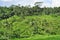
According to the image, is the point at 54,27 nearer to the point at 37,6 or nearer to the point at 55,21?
the point at 55,21

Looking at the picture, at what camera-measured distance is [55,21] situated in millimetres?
60844

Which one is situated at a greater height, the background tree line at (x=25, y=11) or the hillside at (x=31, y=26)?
the background tree line at (x=25, y=11)

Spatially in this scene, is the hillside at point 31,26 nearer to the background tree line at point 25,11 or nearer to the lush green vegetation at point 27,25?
the lush green vegetation at point 27,25

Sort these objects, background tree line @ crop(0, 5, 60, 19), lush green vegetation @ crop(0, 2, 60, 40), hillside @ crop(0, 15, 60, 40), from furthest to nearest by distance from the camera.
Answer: background tree line @ crop(0, 5, 60, 19)
hillside @ crop(0, 15, 60, 40)
lush green vegetation @ crop(0, 2, 60, 40)

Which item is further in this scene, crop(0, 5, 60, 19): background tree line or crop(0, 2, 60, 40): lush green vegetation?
crop(0, 5, 60, 19): background tree line

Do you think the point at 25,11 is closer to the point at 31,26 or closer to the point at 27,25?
the point at 27,25

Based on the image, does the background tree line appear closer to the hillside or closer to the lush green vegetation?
the lush green vegetation

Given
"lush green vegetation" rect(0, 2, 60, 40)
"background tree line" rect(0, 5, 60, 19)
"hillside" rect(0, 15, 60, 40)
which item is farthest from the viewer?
"background tree line" rect(0, 5, 60, 19)

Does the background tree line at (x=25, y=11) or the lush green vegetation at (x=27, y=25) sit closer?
the lush green vegetation at (x=27, y=25)

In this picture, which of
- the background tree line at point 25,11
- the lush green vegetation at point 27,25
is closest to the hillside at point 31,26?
the lush green vegetation at point 27,25

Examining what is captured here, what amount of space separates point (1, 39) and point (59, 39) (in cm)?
1153

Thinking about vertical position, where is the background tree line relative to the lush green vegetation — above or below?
above

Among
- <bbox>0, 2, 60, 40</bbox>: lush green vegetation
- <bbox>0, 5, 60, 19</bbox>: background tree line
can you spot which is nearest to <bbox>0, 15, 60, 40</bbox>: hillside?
<bbox>0, 2, 60, 40</bbox>: lush green vegetation

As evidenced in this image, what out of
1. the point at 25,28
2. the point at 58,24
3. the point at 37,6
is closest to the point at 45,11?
the point at 37,6
